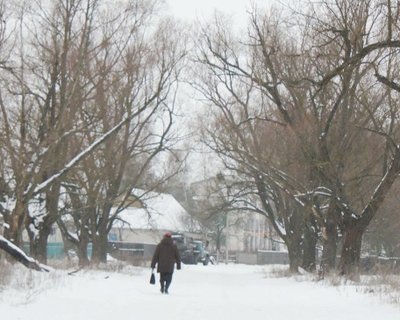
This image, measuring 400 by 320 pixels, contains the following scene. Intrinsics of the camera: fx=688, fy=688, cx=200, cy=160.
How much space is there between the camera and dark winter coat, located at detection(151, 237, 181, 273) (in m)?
17.9

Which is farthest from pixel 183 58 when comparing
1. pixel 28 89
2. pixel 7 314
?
pixel 7 314

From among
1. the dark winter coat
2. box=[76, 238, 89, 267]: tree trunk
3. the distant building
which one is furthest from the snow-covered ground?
the distant building

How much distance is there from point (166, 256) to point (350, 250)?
8.81 meters

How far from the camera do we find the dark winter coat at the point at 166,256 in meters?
17.9

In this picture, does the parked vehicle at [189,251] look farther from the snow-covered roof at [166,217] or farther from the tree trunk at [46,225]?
the tree trunk at [46,225]

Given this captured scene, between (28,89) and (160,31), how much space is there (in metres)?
8.13

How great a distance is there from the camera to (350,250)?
2436cm

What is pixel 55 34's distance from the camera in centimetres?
2373

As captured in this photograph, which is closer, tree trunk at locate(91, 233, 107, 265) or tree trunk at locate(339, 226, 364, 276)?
tree trunk at locate(339, 226, 364, 276)

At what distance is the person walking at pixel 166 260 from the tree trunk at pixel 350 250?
316 inches

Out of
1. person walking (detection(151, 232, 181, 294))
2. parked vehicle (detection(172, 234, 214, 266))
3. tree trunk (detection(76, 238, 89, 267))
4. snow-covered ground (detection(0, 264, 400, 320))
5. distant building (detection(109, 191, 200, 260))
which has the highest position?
distant building (detection(109, 191, 200, 260))

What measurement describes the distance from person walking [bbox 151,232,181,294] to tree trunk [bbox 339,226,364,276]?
802 cm

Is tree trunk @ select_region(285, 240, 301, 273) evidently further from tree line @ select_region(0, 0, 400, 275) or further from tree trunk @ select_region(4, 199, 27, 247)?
tree trunk @ select_region(4, 199, 27, 247)

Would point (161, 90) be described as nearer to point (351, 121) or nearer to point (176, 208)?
point (351, 121)
